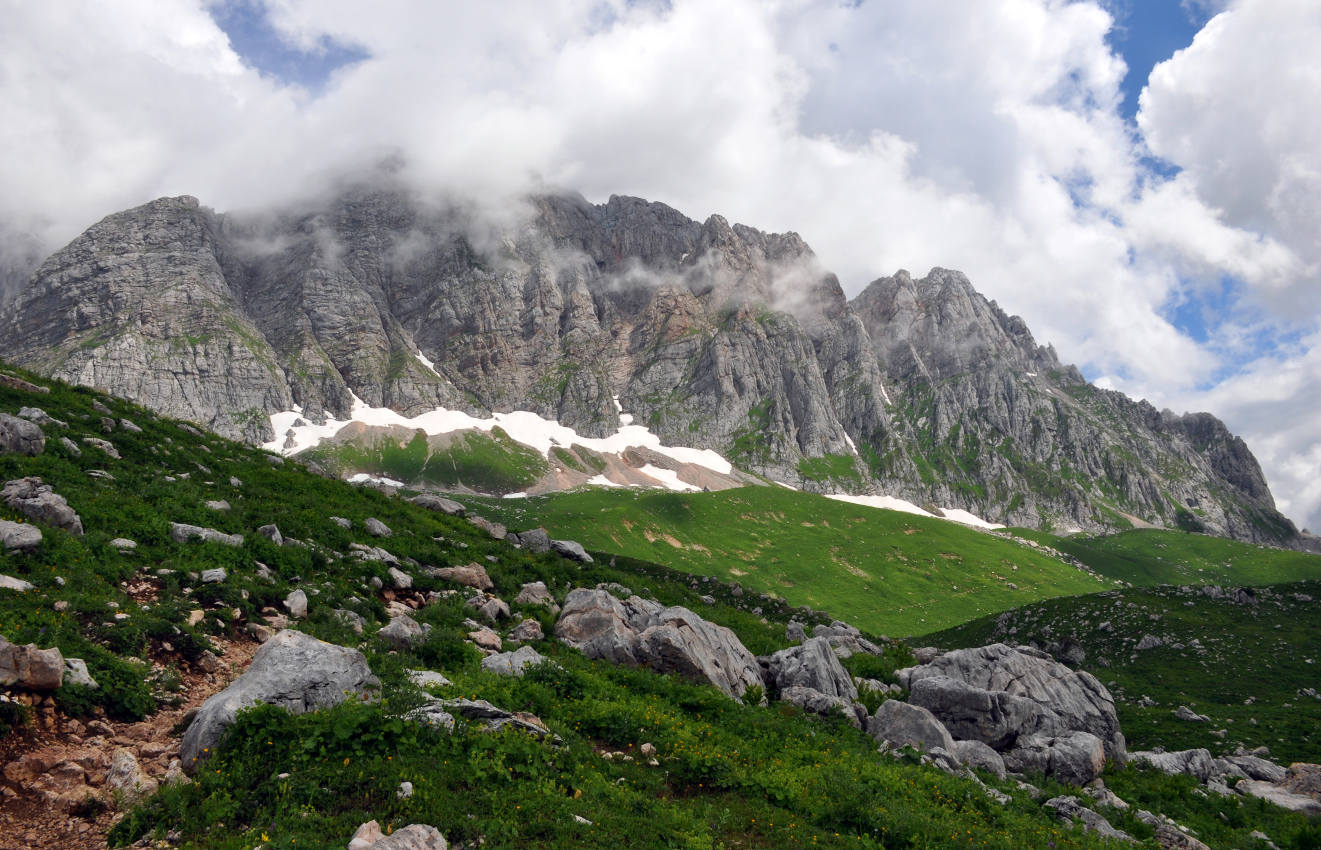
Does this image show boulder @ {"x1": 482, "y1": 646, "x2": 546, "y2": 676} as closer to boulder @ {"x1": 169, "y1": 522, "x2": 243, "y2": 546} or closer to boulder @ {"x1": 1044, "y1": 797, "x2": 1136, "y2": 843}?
boulder @ {"x1": 169, "y1": 522, "x2": 243, "y2": 546}

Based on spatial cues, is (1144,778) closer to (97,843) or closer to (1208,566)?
(97,843)

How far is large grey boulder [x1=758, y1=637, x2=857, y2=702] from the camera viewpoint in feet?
94.1

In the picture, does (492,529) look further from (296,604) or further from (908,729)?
(908,729)

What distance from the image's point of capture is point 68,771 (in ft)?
37.3

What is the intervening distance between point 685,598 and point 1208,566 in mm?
184301

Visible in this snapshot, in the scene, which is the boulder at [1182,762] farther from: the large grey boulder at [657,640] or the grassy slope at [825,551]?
the grassy slope at [825,551]

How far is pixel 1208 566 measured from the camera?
6452 inches

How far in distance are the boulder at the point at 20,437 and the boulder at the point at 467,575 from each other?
15.9 m

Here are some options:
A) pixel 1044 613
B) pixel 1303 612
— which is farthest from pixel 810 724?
pixel 1303 612

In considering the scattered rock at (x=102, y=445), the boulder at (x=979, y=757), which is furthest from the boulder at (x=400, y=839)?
the scattered rock at (x=102, y=445)

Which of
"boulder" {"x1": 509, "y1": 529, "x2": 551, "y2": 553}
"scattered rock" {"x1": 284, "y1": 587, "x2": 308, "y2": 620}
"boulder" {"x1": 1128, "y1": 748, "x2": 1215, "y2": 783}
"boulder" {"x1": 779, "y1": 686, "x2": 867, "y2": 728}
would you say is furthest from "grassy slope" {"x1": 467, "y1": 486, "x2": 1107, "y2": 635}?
"scattered rock" {"x1": 284, "y1": 587, "x2": 308, "y2": 620}

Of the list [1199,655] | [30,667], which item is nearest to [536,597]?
[30,667]

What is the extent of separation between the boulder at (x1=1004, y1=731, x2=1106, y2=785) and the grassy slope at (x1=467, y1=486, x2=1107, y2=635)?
7279 cm

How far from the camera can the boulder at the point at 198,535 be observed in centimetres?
2230
